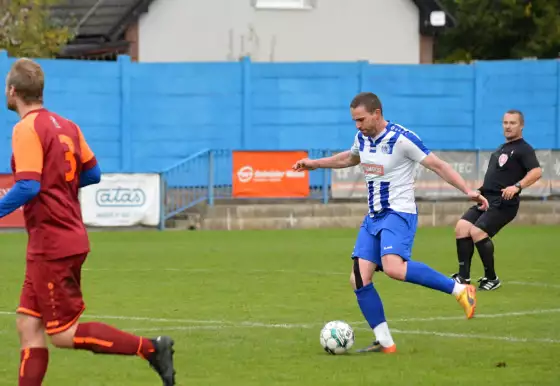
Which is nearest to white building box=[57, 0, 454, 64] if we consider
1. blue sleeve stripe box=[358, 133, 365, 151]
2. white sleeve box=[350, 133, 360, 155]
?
white sleeve box=[350, 133, 360, 155]

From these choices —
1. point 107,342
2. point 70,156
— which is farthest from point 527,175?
point 70,156

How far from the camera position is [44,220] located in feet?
24.1

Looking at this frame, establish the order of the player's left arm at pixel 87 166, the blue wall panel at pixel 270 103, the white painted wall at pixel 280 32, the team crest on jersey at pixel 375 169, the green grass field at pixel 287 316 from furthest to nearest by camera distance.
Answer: the white painted wall at pixel 280 32, the blue wall panel at pixel 270 103, the team crest on jersey at pixel 375 169, the green grass field at pixel 287 316, the player's left arm at pixel 87 166

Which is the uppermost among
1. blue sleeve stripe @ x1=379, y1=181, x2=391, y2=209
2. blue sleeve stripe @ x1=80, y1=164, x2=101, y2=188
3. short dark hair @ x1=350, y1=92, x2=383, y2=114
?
short dark hair @ x1=350, y1=92, x2=383, y2=114

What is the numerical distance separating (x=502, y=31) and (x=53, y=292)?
3168 cm

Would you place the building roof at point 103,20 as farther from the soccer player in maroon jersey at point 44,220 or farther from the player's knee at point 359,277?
the soccer player in maroon jersey at point 44,220

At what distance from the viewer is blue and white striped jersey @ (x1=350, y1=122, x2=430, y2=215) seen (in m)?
10.0

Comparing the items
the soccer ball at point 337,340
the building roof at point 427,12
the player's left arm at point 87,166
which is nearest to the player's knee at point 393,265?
the soccer ball at point 337,340

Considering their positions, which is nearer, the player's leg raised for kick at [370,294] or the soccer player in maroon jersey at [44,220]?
the soccer player in maroon jersey at [44,220]

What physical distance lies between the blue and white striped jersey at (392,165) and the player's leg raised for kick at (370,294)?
0.26 meters

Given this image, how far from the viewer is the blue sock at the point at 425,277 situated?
9.97 metres

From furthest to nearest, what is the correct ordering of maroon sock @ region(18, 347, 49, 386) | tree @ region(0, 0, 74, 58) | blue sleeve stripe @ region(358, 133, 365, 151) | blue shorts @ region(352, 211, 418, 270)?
tree @ region(0, 0, 74, 58) < blue sleeve stripe @ region(358, 133, 365, 151) < blue shorts @ region(352, 211, 418, 270) < maroon sock @ region(18, 347, 49, 386)

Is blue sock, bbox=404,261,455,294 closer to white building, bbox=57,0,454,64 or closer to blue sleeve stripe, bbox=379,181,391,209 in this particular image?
blue sleeve stripe, bbox=379,181,391,209

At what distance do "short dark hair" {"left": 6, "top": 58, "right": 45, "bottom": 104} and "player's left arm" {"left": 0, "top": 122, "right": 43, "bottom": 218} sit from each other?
17 centimetres
